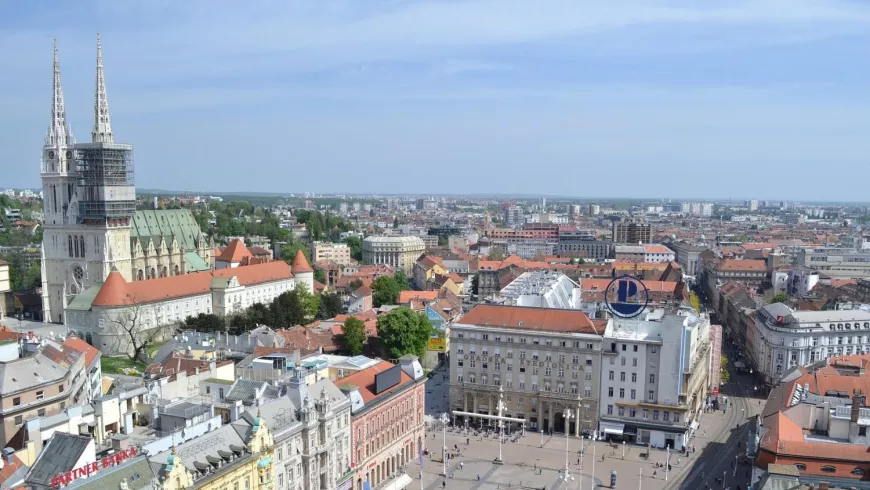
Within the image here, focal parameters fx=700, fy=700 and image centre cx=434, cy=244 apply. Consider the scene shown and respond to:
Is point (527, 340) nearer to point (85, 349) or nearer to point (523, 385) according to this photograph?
point (523, 385)

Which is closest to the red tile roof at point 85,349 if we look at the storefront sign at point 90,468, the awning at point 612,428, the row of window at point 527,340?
the storefront sign at point 90,468

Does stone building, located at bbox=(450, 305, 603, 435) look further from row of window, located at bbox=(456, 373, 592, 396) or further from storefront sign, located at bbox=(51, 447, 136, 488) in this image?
storefront sign, located at bbox=(51, 447, 136, 488)

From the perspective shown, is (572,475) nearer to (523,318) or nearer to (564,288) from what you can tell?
(523,318)

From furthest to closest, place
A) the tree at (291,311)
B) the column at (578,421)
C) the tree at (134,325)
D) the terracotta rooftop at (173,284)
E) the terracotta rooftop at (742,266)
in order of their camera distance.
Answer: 1. the terracotta rooftop at (742,266)
2. the tree at (291,311)
3. the terracotta rooftop at (173,284)
4. the tree at (134,325)
5. the column at (578,421)

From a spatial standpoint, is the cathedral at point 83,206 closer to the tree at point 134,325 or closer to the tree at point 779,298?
the tree at point 134,325

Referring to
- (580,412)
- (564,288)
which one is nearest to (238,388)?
(580,412)

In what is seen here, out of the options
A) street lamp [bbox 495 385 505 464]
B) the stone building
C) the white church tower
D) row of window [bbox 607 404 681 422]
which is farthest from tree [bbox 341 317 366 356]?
the white church tower

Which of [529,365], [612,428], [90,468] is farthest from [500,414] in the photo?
[90,468]
